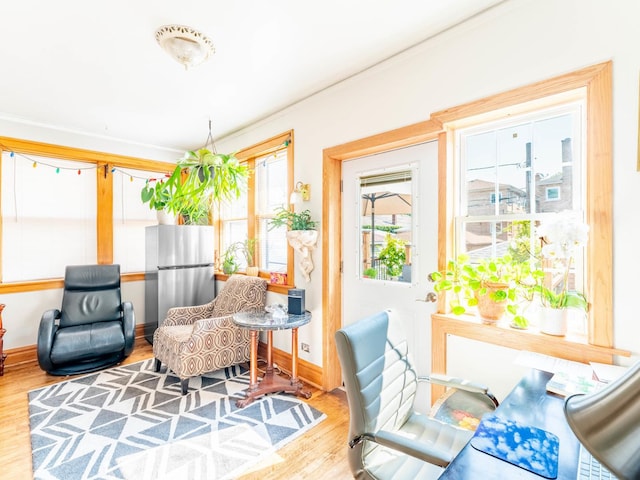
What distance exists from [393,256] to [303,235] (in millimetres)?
791

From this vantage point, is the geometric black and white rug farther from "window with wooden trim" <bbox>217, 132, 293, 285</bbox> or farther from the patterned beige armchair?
"window with wooden trim" <bbox>217, 132, 293, 285</bbox>

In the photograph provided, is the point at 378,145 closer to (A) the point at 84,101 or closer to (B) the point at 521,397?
(B) the point at 521,397

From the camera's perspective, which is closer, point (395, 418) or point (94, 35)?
point (395, 418)

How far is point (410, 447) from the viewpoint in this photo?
107 cm

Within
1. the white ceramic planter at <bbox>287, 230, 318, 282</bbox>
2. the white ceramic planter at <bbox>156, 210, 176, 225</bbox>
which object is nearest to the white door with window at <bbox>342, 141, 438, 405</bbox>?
the white ceramic planter at <bbox>287, 230, 318, 282</bbox>

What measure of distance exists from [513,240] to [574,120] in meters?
0.69

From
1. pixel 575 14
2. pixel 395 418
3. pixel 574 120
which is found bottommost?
pixel 395 418

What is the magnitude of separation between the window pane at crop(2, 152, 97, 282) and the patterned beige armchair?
170 centimetres

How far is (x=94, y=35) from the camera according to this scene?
1973mm

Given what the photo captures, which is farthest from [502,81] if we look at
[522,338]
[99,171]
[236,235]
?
[99,171]

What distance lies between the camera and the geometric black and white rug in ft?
6.06

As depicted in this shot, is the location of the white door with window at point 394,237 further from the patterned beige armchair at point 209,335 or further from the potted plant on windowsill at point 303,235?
the patterned beige armchair at point 209,335

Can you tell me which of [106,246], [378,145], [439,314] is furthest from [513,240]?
[106,246]

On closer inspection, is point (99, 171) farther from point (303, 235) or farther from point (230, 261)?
point (303, 235)
